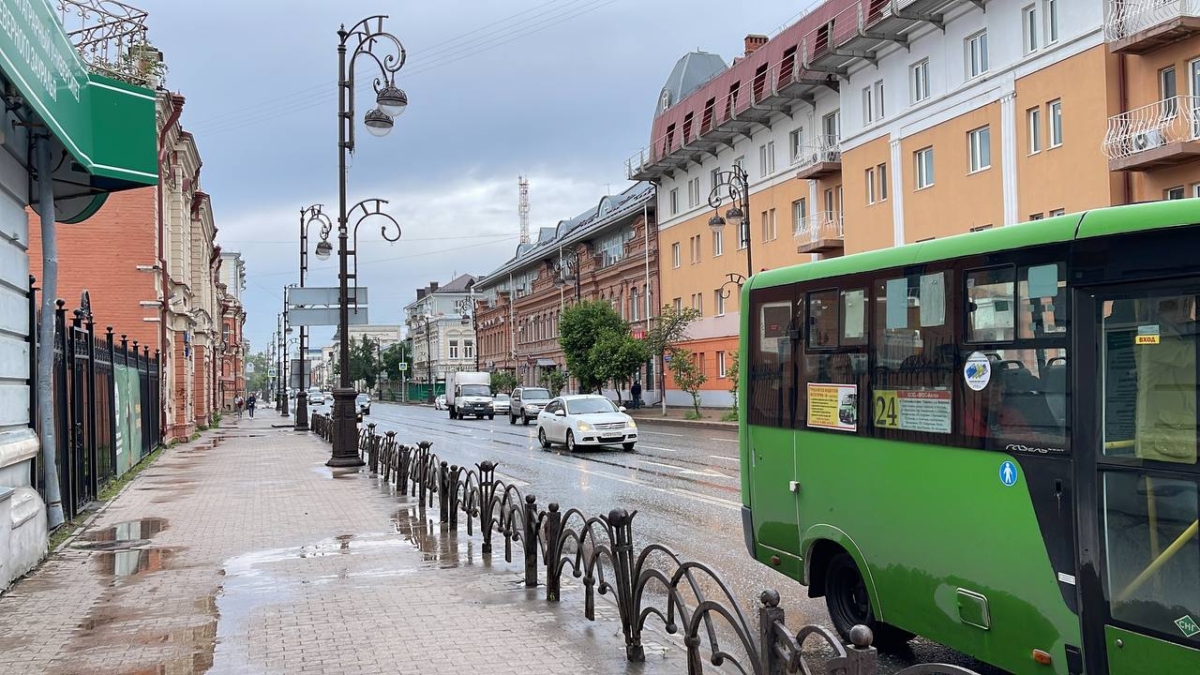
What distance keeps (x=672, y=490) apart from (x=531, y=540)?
7854 millimetres

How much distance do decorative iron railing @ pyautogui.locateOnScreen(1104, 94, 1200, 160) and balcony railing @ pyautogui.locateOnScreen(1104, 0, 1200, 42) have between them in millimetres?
1830

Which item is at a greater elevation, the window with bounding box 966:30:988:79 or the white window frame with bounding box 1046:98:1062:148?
the window with bounding box 966:30:988:79

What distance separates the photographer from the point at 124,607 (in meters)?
8.09

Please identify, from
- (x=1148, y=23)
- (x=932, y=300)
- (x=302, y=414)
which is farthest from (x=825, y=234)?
(x=932, y=300)

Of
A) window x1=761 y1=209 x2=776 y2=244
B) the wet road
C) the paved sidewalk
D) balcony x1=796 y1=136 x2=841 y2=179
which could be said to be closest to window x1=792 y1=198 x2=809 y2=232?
balcony x1=796 y1=136 x2=841 y2=179

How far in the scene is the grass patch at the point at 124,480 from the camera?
654 inches

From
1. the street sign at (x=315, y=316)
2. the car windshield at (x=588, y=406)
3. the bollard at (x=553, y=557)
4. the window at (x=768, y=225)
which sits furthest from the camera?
the window at (x=768, y=225)

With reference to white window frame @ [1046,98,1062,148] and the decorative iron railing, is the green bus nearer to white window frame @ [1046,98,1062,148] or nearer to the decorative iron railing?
the decorative iron railing

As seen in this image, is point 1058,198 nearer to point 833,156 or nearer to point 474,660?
point 833,156

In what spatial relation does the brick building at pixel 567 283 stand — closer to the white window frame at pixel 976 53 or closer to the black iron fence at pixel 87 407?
the white window frame at pixel 976 53

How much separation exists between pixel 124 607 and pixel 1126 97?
84.8 feet

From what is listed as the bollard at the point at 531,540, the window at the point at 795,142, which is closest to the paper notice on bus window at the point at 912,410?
Result: the bollard at the point at 531,540

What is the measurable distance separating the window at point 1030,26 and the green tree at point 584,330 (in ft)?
98.5

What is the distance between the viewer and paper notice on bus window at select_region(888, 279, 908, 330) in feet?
19.7
